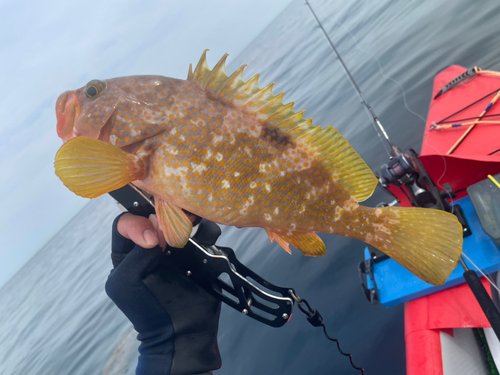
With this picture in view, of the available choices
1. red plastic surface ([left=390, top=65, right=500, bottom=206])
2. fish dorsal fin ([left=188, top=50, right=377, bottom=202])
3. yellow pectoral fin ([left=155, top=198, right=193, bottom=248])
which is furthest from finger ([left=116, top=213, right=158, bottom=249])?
red plastic surface ([left=390, top=65, right=500, bottom=206])

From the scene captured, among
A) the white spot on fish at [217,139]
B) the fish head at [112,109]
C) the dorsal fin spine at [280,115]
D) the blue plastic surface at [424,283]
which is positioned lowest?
the blue plastic surface at [424,283]

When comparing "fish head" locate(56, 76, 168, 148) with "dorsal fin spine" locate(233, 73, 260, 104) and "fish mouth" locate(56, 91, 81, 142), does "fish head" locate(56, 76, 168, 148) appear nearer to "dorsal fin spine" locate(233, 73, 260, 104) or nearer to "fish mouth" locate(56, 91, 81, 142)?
"fish mouth" locate(56, 91, 81, 142)

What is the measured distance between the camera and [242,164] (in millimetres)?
1664

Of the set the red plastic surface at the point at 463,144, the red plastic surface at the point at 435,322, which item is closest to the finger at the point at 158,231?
the red plastic surface at the point at 435,322

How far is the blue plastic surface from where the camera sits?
3.45m

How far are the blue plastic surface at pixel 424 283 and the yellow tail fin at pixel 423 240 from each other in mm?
2335

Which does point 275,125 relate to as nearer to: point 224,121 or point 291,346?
point 224,121

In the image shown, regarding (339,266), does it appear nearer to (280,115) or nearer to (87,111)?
(280,115)

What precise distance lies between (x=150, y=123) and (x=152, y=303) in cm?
132

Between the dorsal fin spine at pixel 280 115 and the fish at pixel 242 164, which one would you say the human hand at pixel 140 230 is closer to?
the fish at pixel 242 164

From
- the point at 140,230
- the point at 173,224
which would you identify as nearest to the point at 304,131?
the point at 173,224

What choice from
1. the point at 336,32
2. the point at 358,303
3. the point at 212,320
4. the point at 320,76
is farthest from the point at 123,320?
Answer: the point at 336,32

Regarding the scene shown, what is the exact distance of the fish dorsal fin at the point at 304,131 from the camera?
5.61 feet

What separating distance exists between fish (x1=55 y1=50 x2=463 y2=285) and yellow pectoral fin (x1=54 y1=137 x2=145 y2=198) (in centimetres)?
7
